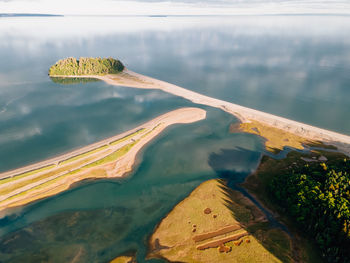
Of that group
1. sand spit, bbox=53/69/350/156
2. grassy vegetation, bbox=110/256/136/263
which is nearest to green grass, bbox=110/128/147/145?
sand spit, bbox=53/69/350/156

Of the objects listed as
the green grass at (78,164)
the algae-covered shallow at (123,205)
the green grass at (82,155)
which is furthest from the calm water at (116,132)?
the green grass at (82,155)

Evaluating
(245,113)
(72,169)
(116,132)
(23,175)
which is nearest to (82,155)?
(72,169)

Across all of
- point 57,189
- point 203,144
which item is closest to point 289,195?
point 203,144

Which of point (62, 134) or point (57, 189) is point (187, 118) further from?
point (57, 189)

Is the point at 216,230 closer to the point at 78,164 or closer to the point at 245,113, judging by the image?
the point at 78,164

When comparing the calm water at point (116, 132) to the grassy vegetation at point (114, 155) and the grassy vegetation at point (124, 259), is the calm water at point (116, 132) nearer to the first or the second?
the grassy vegetation at point (124, 259)

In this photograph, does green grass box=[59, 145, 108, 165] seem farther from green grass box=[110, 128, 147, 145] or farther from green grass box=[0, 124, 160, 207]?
green grass box=[110, 128, 147, 145]

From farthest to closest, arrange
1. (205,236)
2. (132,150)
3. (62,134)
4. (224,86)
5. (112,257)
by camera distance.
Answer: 1. (224,86)
2. (62,134)
3. (132,150)
4. (205,236)
5. (112,257)
